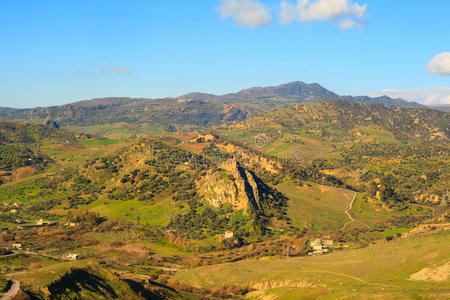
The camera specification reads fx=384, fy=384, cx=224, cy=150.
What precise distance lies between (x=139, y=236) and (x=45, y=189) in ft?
270

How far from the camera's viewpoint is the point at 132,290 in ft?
214

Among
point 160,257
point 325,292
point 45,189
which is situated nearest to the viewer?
point 325,292

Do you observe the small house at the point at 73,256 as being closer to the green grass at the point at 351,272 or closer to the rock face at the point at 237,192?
the green grass at the point at 351,272

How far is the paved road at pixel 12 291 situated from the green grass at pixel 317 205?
110 metres

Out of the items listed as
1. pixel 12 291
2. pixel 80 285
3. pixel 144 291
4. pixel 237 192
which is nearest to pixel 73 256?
pixel 144 291

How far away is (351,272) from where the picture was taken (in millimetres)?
82125

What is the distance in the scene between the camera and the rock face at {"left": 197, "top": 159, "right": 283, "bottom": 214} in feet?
489

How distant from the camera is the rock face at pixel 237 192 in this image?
149m

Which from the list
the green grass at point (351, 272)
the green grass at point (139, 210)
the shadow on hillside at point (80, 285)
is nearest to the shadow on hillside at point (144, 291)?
the shadow on hillside at point (80, 285)

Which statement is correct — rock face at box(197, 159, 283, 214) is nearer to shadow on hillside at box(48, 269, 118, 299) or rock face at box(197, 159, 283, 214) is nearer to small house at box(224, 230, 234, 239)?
small house at box(224, 230, 234, 239)

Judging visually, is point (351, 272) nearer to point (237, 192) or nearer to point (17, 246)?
point (237, 192)

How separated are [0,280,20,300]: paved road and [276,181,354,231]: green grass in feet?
361

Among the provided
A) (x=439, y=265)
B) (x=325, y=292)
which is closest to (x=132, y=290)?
(x=325, y=292)

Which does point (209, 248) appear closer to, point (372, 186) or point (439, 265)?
point (439, 265)
